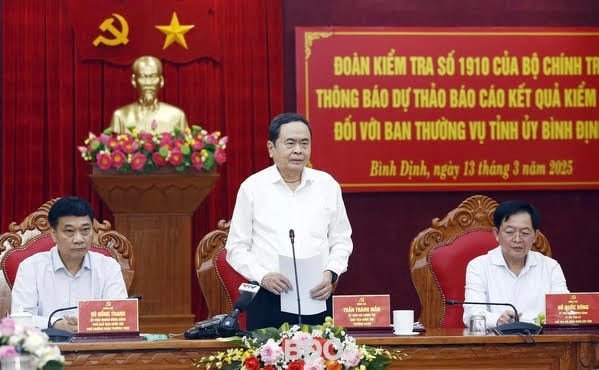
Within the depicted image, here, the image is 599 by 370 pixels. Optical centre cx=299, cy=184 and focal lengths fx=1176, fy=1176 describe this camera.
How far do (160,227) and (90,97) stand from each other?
3.82ft

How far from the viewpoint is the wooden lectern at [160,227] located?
19.6 feet

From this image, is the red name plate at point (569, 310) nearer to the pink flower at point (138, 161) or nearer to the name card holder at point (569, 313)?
the name card holder at point (569, 313)

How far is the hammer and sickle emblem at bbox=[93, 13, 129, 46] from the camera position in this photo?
6676mm

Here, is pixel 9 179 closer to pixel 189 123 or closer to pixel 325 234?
pixel 189 123

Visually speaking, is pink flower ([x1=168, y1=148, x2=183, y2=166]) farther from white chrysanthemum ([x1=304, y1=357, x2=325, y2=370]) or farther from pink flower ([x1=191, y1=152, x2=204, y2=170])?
white chrysanthemum ([x1=304, y1=357, x2=325, y2=370])

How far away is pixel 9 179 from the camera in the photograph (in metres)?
6.79

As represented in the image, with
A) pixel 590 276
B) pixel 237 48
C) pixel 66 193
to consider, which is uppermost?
pixel 237 48

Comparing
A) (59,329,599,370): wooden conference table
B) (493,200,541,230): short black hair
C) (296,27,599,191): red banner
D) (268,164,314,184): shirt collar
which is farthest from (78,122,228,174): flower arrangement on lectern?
(59,329,599,370): wooden conference table

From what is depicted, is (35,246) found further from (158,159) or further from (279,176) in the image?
(158,159)

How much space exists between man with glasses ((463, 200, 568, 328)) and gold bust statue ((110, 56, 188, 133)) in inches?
109

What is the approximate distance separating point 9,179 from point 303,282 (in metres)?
3.73

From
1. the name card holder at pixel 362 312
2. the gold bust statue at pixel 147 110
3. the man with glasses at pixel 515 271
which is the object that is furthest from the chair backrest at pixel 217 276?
the gold bust statue at pixel 147 110

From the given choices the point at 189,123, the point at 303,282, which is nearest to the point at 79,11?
the point at 189,123

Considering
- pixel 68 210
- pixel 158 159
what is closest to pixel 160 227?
pixel 158 159
